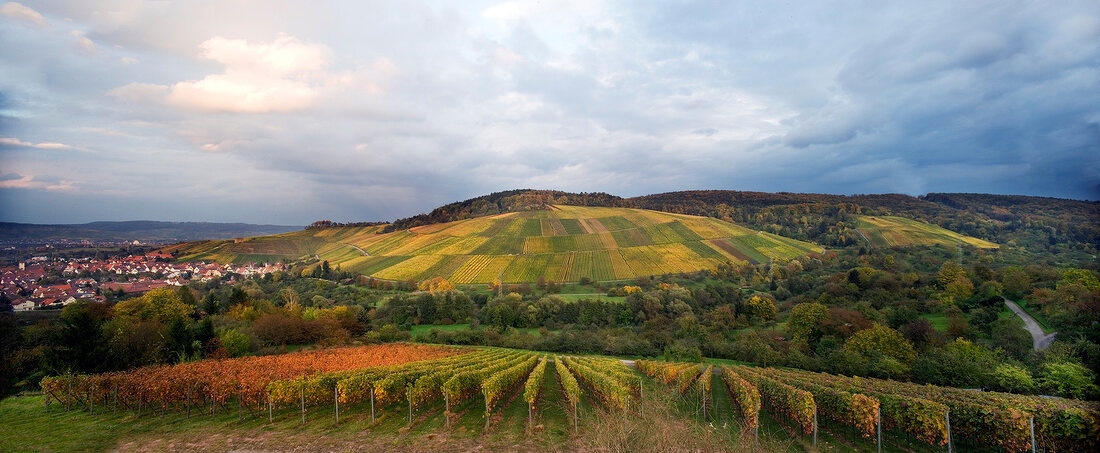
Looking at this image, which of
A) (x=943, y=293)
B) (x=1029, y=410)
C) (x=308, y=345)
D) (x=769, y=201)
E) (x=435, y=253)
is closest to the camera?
(x=1029, y=410)

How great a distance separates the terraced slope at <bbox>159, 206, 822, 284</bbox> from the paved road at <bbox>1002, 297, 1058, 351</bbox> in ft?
147

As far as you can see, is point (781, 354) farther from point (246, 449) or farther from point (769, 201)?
point (769, 201)

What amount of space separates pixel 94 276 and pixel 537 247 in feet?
242

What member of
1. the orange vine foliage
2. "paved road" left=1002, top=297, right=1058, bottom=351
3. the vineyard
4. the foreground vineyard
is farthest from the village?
"paved road" left=1002, top=297, right=1058, bottom=351

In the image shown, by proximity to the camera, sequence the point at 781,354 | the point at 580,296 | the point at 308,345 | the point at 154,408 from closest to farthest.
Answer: the point at 154,408, the point at 781,354, the point at 308,345, the point at 580,296

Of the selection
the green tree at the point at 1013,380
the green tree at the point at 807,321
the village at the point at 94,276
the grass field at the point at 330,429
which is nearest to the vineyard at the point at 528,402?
the grass field at the point at 330,429

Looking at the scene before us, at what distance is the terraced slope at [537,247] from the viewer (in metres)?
83.6

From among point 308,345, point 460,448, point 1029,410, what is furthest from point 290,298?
point 1029,410

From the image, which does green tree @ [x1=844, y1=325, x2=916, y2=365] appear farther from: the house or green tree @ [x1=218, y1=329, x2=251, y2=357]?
Answer: the house

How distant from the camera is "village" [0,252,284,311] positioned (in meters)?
40.5

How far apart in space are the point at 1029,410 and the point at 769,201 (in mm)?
148708

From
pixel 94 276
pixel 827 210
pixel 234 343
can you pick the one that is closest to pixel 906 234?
pixel 827 210

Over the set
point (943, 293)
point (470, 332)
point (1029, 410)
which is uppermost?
point (1029, 410)

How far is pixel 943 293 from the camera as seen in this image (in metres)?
49.0
